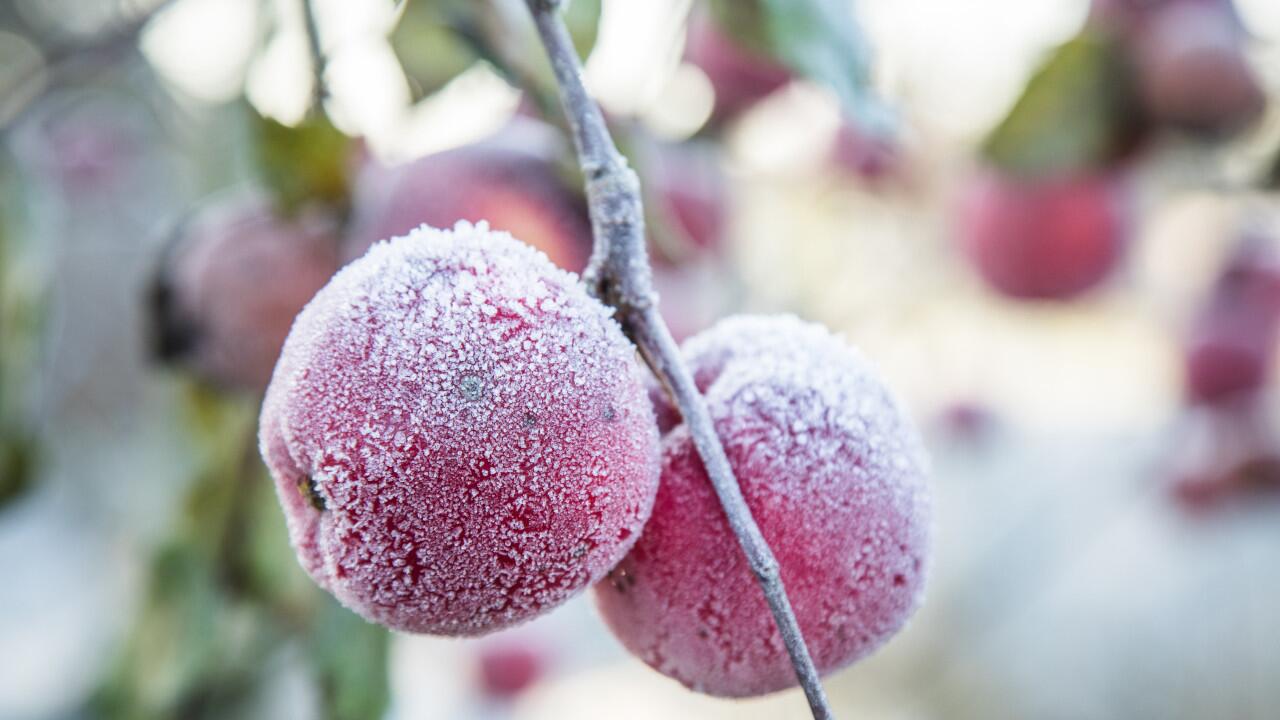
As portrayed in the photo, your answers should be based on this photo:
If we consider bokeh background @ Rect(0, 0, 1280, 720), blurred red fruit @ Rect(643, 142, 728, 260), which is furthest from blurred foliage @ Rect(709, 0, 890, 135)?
blurred red fruit @ Rect(643, 142, 728, 260)

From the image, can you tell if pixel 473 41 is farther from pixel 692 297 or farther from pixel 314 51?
pixel 692 297

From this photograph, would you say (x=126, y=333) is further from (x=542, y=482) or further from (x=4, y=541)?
(x=542, y=482)

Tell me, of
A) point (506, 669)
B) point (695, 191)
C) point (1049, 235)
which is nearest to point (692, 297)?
point (695, 191)

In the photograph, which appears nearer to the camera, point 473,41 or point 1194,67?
point 473,41

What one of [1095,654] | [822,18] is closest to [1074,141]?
[822,18]

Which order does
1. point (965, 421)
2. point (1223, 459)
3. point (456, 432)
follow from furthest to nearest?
point (965, 421) → point (1223, 459) → point (456, 432)

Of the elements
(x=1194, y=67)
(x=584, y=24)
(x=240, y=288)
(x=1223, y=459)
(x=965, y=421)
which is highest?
(x=584, y=24)

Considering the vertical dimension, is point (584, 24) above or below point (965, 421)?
above
